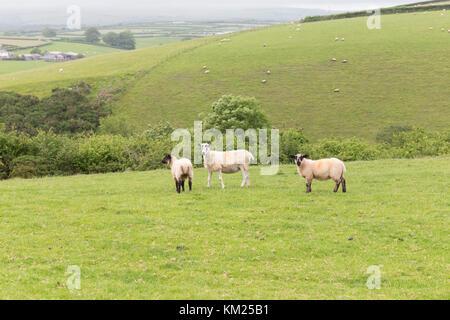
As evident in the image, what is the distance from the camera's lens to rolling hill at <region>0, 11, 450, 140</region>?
7525cm

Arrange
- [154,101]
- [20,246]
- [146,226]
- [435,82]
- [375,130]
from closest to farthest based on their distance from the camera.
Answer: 1. [20,246]
2. [146,226]
3. [375,130]
4. [435,82]
5. [154,101]

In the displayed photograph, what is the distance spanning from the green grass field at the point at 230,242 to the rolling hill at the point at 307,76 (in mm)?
49118

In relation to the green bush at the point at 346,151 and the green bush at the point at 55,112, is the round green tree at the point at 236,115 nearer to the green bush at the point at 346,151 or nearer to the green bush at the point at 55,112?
the green bush at the point at 346,151

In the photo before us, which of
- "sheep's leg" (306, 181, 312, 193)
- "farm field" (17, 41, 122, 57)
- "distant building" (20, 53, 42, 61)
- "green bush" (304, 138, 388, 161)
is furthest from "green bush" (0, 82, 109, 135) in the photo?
"farm field" (17, 41, 122, 57)

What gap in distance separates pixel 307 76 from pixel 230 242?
256 feet

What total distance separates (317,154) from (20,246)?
35.4m

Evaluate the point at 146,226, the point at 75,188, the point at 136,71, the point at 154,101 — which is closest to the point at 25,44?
the point at 136,71

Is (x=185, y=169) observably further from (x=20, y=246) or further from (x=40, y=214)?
(x=20, y=246)

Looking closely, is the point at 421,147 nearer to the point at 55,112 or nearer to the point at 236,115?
the point at 236,115

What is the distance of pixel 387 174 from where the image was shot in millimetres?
30203

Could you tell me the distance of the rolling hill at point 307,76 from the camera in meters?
75.2

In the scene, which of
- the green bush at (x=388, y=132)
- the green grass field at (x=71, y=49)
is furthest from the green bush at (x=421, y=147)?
the green grass field at (x=71, y=49)

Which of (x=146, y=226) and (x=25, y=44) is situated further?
(x=25, y=44)

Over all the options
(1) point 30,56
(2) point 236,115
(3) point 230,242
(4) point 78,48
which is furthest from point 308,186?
(4) point 78,48
